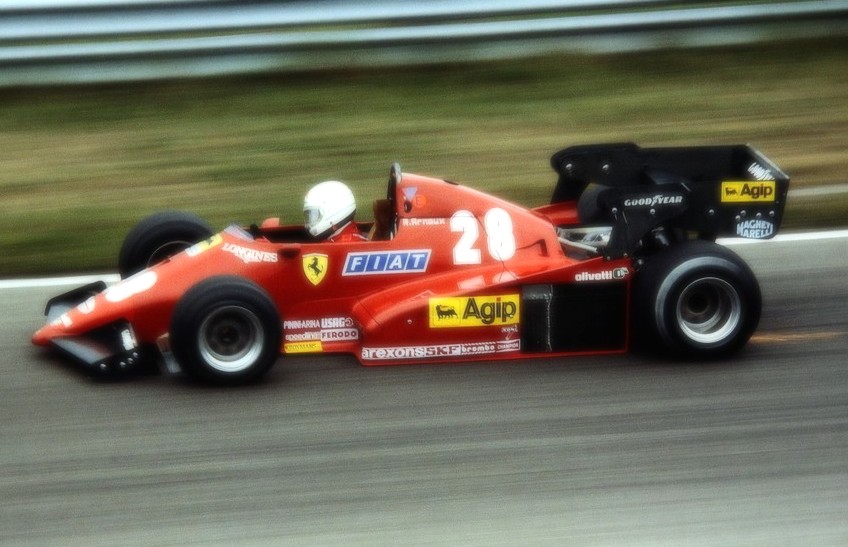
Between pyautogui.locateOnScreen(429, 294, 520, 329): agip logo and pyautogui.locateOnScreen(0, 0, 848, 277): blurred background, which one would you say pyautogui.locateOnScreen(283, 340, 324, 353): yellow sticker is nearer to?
pyautogui.locateOnScreen(429, 294, 520, 329): agip logo

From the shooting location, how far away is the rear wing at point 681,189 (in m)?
7.00

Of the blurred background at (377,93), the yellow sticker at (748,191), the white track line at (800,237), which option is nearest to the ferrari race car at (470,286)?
the yellow sticker at (748,191)

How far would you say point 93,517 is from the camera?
208 inches

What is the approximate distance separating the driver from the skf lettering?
0.59 feet

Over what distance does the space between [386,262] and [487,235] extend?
58 cm

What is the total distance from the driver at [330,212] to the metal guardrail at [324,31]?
16.3 ft

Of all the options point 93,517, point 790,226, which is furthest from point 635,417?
point 790,226

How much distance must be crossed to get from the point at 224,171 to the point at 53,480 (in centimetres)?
547

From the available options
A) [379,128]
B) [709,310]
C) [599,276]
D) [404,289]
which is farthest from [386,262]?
[379,128]

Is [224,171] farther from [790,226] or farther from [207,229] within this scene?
[790,226]

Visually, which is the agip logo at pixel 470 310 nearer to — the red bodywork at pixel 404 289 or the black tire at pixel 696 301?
the red bodywork at pixel 404 289

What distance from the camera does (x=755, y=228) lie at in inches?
281

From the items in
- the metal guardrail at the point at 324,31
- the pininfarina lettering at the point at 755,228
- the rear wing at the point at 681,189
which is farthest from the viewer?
the metal guardrail at the point at 324,31

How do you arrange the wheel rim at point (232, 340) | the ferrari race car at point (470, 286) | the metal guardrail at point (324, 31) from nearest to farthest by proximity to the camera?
the wheel rim at point (232, 340), the ferrari race car at point (470, 286), the metal guardrail at point (324, 31)
